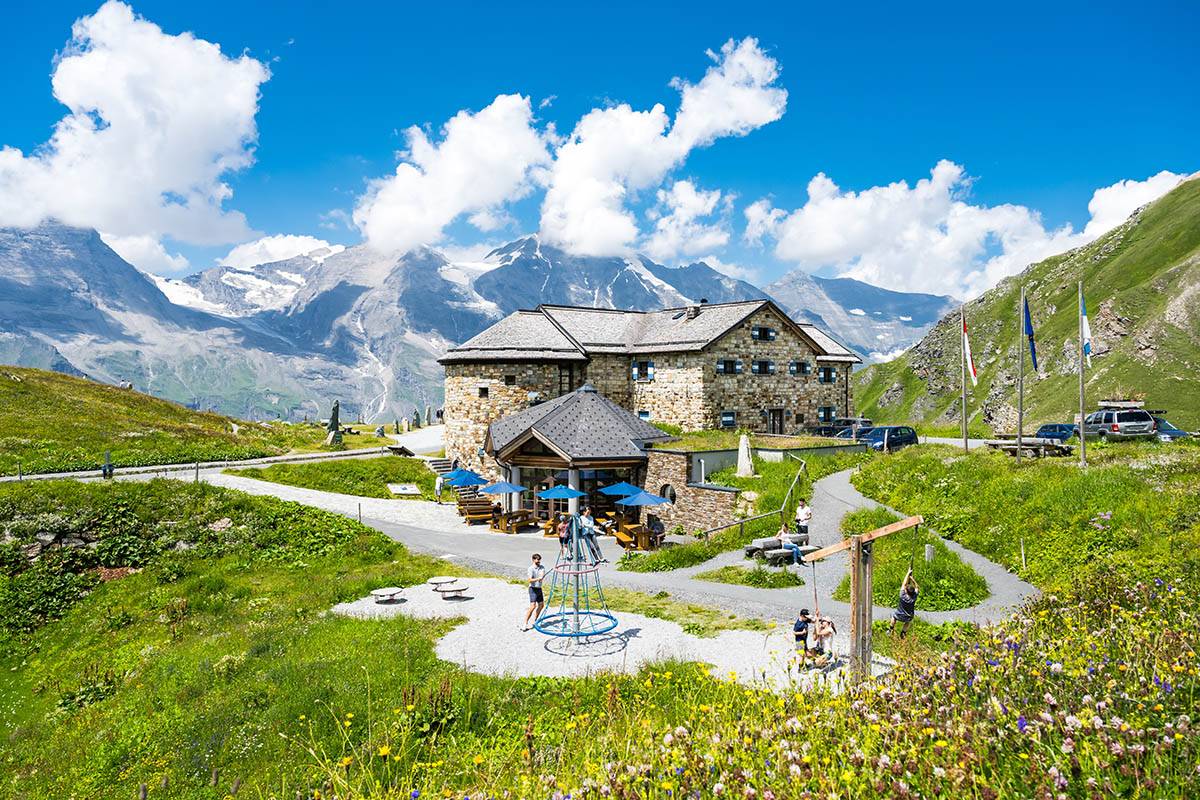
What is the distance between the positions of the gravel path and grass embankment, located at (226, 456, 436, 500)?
75.0 ft

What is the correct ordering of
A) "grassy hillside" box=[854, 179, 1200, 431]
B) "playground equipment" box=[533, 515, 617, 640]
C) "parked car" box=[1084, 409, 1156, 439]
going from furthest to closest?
"grassy hillside" box=[854, 179, 1200, 431]
"parked car" box=[1084, 409, 1156, 439]
"playground equipment" box=[533, 515, 617, 640]

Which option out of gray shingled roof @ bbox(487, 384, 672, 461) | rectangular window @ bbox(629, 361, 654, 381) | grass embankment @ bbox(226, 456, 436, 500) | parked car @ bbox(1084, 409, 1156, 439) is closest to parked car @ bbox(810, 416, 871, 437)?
rectangular window @ bbox(629, 361, 654, 381)

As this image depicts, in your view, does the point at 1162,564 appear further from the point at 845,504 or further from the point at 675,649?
the point at 845,504

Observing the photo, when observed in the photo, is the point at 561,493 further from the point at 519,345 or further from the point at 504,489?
the point at 519,345

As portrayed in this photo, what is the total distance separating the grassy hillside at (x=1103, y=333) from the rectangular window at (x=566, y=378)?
4081cm

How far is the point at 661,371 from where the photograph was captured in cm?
4738

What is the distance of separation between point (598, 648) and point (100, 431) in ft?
138

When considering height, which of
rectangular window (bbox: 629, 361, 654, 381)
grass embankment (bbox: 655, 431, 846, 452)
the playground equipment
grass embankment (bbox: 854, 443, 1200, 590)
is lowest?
the playground equipment

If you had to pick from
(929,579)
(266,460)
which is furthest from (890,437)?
(266,460)

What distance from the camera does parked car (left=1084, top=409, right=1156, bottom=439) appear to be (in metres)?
33.8

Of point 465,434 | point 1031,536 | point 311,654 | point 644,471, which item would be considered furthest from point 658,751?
point 465,434

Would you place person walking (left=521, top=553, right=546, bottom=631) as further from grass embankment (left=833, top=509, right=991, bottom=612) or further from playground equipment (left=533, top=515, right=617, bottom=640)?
grass embankment (left=833, top=509, right=991, bottom=612)

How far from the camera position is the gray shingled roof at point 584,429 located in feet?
119

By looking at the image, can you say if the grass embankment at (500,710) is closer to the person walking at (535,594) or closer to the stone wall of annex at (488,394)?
the person walking at (535,594)
